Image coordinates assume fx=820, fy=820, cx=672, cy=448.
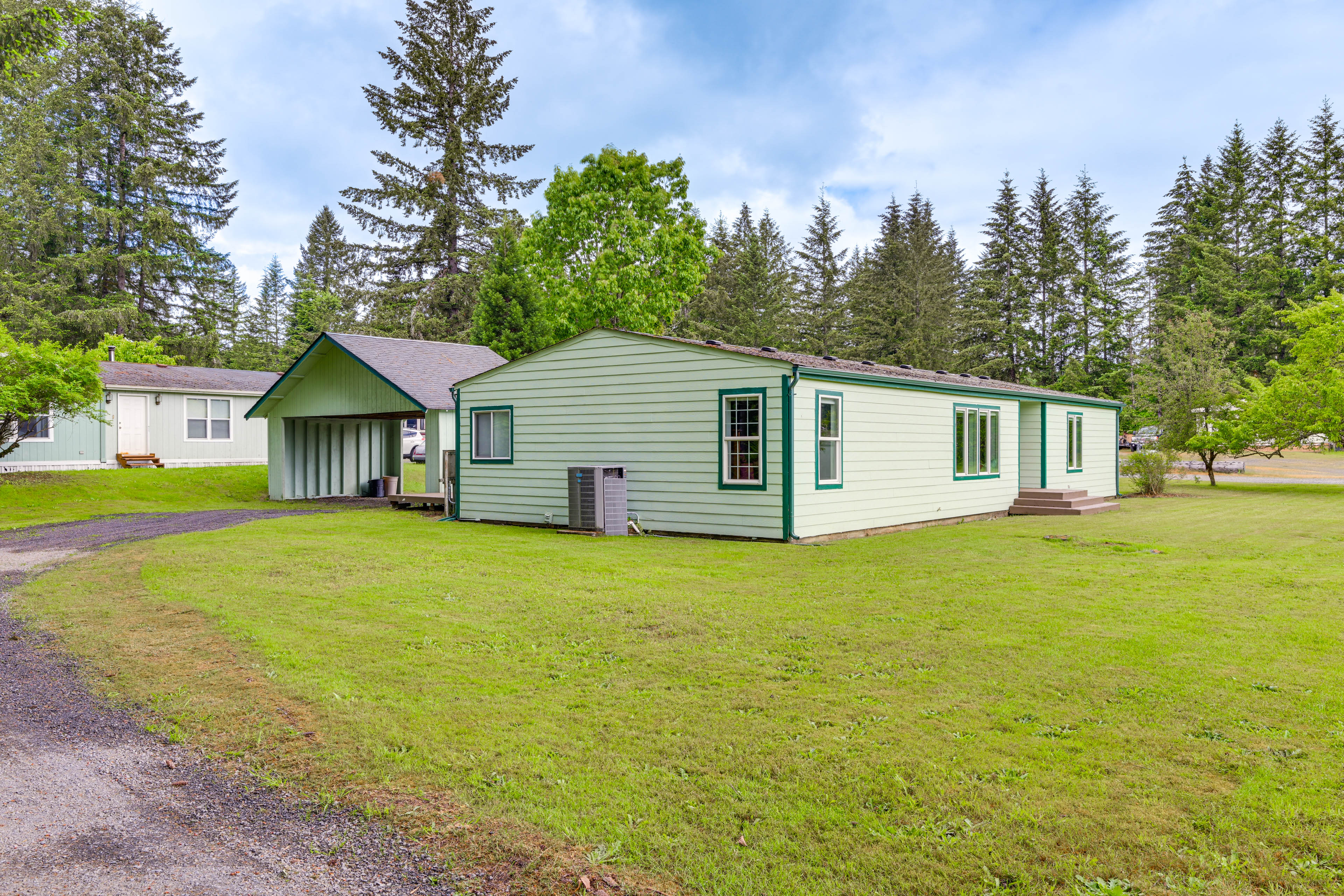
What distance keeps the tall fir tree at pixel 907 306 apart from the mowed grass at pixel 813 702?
35.7 meters

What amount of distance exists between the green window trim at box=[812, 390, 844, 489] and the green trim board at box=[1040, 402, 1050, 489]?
7835 mm

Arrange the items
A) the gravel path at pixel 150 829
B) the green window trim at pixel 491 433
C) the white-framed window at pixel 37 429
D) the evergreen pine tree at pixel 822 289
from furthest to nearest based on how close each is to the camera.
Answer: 1. the evergreen pine tree at pixel 822 289
2. the white-framed window at pixel 37 429
3. the green window trim at pixel 491 433
4. the gravel path at pixel 150 829

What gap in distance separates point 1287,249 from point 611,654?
5214 centimetres

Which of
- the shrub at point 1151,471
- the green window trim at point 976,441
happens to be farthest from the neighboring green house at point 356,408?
the shrub at point 1151,471

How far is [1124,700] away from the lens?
4734 millimetres

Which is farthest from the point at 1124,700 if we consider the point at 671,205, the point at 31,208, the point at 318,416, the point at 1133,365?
the point at 31,208

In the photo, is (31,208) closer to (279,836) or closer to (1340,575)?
(279,836)

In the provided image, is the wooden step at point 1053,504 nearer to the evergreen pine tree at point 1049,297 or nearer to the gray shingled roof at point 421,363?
the gray shingled roof at point 421,363

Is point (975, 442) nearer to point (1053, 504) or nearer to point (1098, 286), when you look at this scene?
point (1053, 504)

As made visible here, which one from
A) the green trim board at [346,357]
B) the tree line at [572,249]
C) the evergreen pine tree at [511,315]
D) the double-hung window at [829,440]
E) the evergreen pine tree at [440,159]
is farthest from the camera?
the evergreen pine tree at [440,159]

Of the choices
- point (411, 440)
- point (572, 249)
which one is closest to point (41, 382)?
point (411, 440)

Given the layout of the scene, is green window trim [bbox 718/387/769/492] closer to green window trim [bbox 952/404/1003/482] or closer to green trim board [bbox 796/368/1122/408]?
green trim board [bbox 796/368/1122/408]

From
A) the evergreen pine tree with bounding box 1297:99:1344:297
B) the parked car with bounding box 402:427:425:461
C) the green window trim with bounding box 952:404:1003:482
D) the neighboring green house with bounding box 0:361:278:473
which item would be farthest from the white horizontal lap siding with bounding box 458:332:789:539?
the evergreen pine tree with bounding box 1297:99:1344:297

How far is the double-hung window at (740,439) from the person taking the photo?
1272 centimetres
